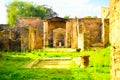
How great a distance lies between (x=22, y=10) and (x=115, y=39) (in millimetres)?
66201

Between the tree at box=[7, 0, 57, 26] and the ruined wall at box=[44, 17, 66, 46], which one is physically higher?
the tree at box=[7, 0, 57, 26]

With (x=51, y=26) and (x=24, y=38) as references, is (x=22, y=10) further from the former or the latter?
(x=24, y=38)

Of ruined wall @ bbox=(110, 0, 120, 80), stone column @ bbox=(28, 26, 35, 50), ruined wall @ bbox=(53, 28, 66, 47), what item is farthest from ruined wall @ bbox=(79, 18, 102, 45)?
ruined wall @ bbox=(110, 0, 120, 80)

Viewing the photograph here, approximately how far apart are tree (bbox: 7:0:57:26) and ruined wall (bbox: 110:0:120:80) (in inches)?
2512

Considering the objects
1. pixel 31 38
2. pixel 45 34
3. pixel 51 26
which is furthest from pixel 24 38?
pixel 51 26

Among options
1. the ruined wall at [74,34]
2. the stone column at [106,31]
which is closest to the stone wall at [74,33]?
the ruined wall at [74,34]

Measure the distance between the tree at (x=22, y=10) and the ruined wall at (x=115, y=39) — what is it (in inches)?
2512

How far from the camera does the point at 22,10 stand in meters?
68.6

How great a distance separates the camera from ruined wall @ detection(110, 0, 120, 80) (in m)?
3.38

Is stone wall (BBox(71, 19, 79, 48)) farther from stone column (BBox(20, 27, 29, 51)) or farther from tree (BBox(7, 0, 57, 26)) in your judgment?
tree (BBox(7, 0, 57, 26))

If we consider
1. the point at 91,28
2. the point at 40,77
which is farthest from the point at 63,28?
the point at 40,77

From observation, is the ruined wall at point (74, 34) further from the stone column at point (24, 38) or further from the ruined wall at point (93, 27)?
the stone column at point (24, 38)

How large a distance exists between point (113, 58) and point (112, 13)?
1.73 feet

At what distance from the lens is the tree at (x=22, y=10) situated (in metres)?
67.4
